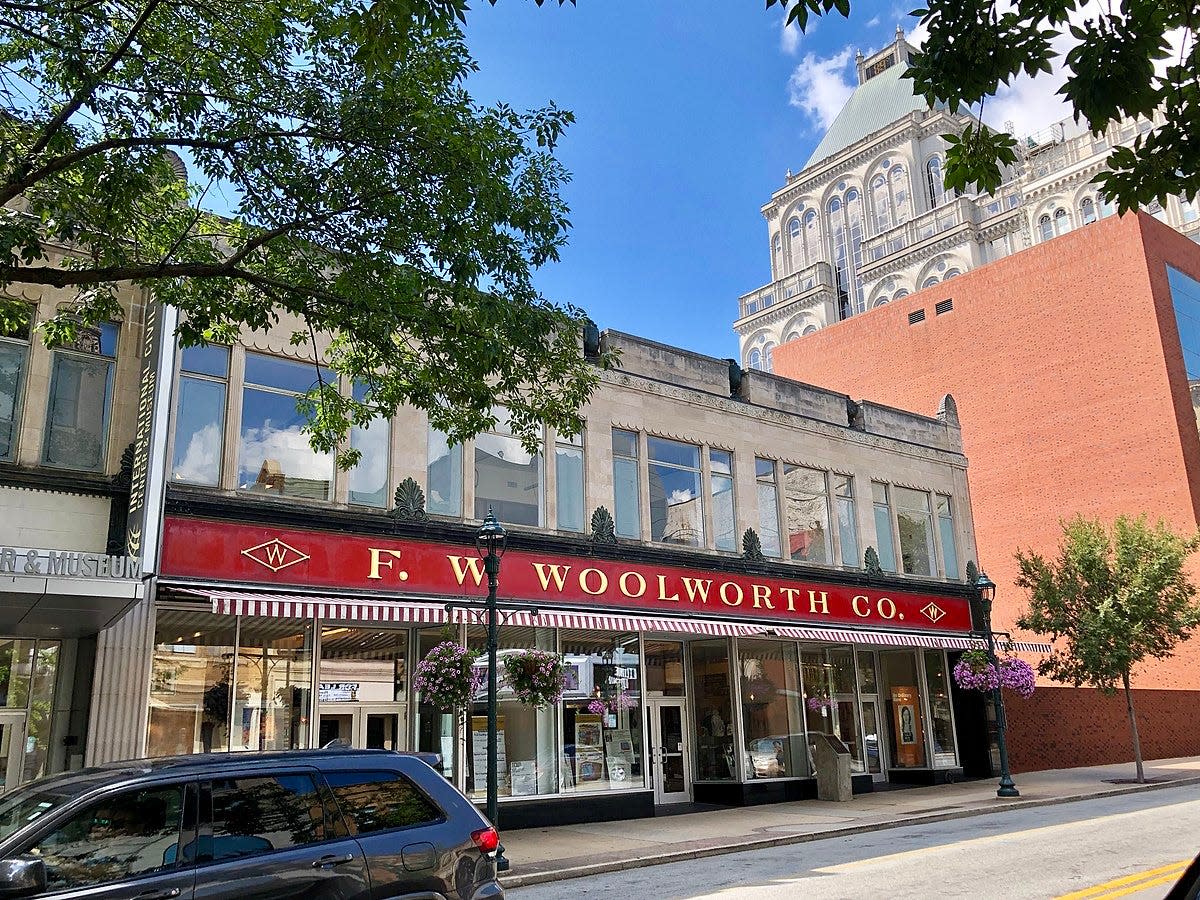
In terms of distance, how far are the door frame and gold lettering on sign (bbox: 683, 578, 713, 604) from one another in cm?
1210

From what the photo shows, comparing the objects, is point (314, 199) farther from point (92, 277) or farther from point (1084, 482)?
point (1084, 482)

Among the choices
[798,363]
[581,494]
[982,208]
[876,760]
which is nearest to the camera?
[581,494]

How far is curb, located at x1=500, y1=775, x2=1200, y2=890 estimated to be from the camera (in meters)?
12.8

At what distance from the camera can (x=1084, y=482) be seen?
132ft

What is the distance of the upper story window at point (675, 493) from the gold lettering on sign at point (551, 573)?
9.21 feet

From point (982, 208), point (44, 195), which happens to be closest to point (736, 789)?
point (44, 195)

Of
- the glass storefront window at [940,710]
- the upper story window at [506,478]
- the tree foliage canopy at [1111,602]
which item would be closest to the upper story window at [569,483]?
the upper story window at [506,478]

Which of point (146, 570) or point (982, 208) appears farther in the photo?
point (982, 208)

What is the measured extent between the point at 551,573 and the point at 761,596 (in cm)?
582

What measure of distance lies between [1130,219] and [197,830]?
4400cm

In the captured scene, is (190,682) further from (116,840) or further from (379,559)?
(116,840)

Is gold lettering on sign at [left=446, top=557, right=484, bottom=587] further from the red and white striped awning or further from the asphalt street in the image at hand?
the asphalt street

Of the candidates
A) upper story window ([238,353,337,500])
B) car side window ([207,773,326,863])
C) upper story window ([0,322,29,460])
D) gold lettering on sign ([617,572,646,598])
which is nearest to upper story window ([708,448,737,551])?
gold lettering on sign ([617,572,646,598])

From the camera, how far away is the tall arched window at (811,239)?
297 ft
